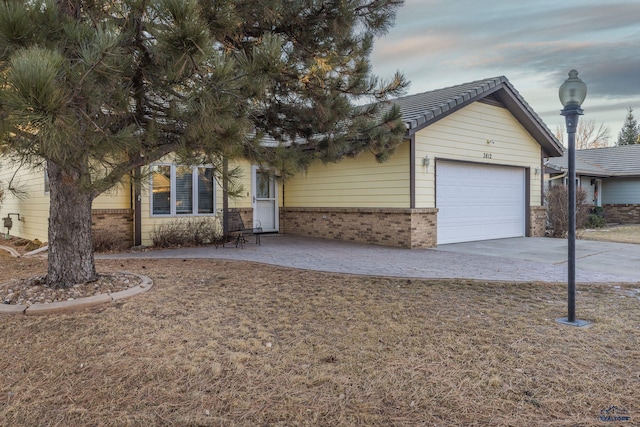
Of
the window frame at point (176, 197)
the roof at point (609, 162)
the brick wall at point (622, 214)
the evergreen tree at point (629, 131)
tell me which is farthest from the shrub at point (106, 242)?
the evergreen tree at point (629, 131)

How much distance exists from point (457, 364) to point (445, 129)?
8.43 meters

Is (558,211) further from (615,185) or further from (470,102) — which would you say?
(615,185)

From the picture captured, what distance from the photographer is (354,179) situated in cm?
1101

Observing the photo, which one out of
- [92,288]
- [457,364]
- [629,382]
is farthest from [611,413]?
[92,288]

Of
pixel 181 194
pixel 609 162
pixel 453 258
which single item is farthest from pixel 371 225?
pixel 609 162

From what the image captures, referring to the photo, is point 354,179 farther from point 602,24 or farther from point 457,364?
point 457,364

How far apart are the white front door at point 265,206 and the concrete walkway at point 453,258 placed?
5.33 feet

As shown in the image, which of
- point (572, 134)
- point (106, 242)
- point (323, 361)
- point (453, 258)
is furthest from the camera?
point (106, 242)

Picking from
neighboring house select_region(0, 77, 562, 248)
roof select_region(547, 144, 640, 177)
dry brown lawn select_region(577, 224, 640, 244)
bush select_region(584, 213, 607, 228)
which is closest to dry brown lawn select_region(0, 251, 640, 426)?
neighboring house select_region(0, 77, 562, 248)

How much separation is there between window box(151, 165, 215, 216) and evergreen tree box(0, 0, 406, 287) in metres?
4.97

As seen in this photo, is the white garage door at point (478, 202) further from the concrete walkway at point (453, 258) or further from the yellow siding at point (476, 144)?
the concrete walkway at point (453, 258)

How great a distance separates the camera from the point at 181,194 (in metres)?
10.5

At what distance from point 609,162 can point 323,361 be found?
25998 millimetres

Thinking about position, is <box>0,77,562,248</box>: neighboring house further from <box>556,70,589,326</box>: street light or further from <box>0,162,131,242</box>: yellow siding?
<box>556,70,589,326</box>: street light
